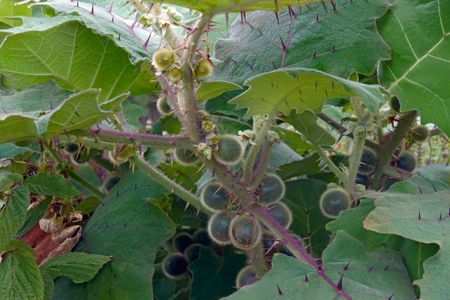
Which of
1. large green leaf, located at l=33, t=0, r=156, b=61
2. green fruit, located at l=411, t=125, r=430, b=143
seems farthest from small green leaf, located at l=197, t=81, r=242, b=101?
green fruit, located at l=411, t=125, r=430, b=143

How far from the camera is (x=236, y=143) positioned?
40.6 inches

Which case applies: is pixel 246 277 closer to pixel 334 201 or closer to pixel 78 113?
pixel 334 201

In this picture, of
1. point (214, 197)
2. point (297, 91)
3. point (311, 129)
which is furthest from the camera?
point (311, 129)

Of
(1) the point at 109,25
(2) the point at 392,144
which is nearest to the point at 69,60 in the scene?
(1) the point at 109,25

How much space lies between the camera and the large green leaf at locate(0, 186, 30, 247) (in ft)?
3.43

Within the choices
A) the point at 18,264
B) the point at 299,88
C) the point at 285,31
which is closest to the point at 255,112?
the point at 299,88

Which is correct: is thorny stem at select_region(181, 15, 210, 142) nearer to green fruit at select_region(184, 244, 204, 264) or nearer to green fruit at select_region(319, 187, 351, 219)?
green fruit at select_region(319, 187, 351, 219)

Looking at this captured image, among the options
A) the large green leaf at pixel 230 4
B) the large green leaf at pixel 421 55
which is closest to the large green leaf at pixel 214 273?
the large green leaf at pixel 421 55

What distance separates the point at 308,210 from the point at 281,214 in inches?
8.6

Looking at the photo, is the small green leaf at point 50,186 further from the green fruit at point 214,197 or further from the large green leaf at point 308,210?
the large green leaf at point 308,210

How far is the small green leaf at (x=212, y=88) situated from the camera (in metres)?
1.01

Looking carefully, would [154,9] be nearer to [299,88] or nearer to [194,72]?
[194,72]

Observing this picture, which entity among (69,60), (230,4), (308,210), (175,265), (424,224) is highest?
(230,4)

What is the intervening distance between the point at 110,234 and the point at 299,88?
0.43m
